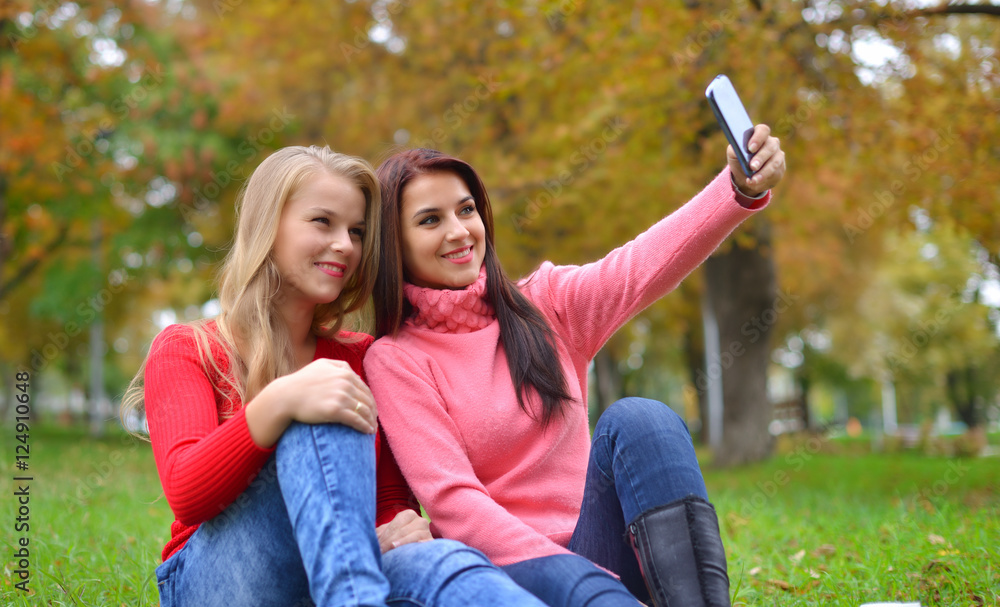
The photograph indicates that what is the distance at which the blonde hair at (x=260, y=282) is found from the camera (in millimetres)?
2236

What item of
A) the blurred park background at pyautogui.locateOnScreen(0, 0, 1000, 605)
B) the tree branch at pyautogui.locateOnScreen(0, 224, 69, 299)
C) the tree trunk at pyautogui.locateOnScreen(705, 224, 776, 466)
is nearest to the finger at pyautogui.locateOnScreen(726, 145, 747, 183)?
the blurred park background at pyautogui.locateOnScreen(0, 0, 1000, 605)

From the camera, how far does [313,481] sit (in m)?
1.71

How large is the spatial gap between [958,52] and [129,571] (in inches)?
363

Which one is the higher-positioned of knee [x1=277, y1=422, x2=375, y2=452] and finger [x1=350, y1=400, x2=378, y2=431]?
finger [x1=350, y1=400, x2=378, y2=431]

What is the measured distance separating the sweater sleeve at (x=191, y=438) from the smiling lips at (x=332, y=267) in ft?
1.41

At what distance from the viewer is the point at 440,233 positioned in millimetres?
2488

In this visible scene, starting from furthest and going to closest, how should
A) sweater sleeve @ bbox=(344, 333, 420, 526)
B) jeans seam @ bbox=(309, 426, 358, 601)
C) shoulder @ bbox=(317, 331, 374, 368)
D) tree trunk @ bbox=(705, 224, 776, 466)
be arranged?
tree trunk @ bbox=(705, 224, 776, 466) < shoulder @ bbox=(317, 331, 374, 368) < sweater sleeve @ bbox=(344, 333, 420, 526) < jeans seam @ bbox=(309, 426, 358, 601)

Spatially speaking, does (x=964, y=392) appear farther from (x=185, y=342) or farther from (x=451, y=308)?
(x=185, y=342)

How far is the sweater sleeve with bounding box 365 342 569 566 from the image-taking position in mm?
2016

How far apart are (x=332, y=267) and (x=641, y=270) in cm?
96

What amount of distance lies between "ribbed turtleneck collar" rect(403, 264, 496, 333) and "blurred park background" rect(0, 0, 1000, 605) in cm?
84

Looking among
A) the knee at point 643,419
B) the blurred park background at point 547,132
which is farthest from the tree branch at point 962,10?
the knee at point 643,419

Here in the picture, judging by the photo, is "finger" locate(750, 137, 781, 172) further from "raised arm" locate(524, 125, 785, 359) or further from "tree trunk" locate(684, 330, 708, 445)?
"tree trunk" locate(684, 330, 708, 445)

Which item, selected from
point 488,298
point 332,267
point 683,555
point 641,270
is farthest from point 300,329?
point 683,555
